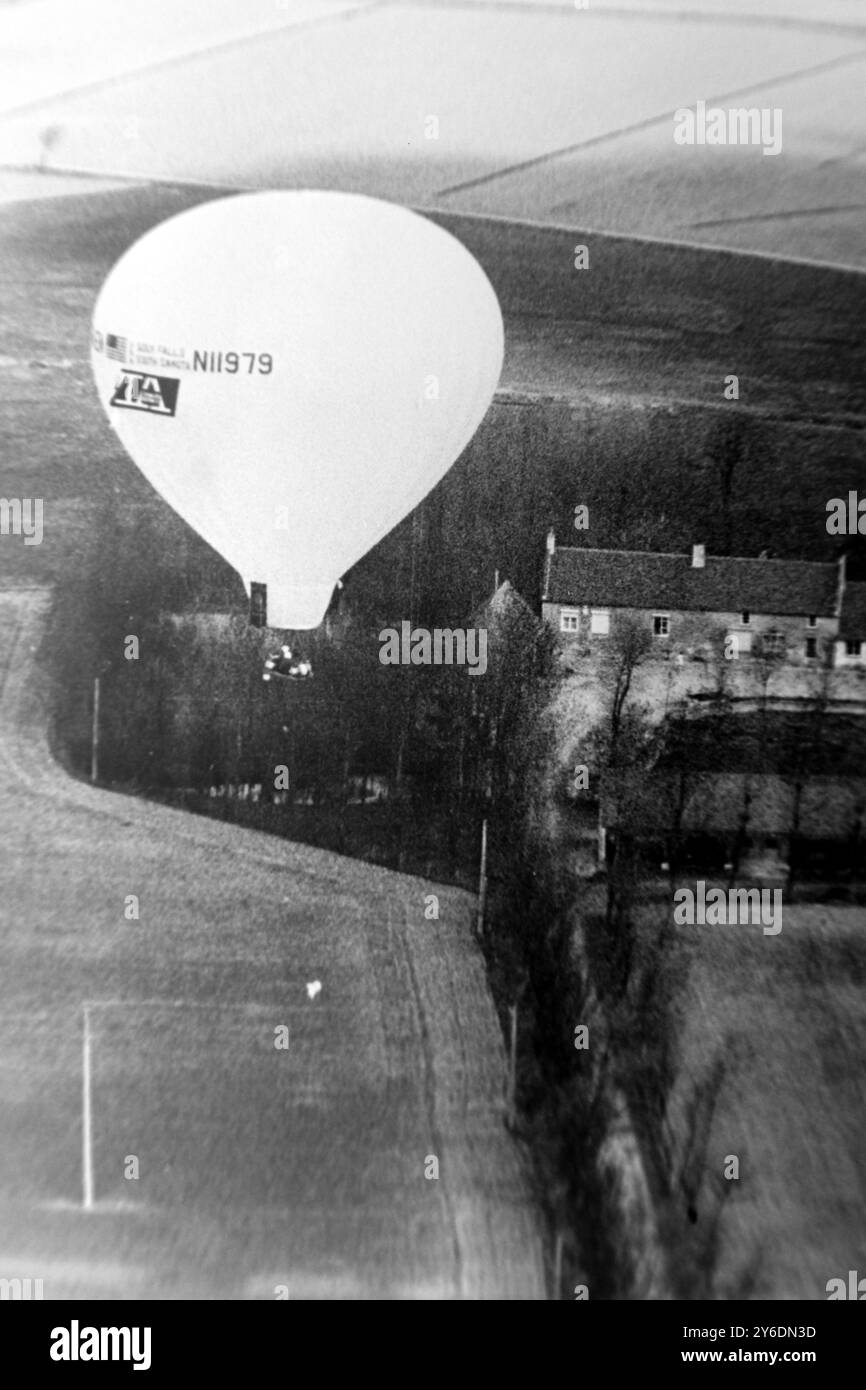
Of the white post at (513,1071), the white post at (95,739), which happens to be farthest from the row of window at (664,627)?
the white post at (95,739)

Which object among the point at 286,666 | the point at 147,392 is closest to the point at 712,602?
the point at 286,666

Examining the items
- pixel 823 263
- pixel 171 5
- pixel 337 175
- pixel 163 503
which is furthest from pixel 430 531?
pixel 171 5

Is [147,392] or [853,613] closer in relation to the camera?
[147,392]

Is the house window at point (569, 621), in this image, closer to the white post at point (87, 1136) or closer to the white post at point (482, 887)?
the white post at point (482, 887)

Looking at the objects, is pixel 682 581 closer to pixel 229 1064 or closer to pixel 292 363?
pixel 292 363

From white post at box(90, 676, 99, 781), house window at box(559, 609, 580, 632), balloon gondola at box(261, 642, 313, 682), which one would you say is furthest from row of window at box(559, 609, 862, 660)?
white post at box(90, 676, 99, 781)

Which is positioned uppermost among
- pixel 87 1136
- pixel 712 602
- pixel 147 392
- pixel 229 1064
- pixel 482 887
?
pixel 147 392
